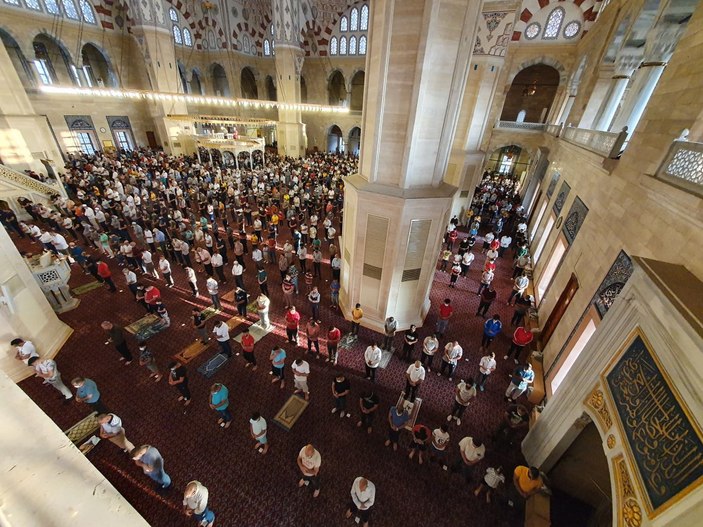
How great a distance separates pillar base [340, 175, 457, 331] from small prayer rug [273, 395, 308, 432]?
2.77 meters

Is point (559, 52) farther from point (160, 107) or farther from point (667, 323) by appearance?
point (160, 107)

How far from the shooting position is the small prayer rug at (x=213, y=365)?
629 cm

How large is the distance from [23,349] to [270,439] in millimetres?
5030

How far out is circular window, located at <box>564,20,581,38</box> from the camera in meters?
15.6

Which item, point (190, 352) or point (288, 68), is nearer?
point (190, 352)

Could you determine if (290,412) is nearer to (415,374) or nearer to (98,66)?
(415,374)

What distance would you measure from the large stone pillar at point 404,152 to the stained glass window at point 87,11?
2705 centimetres

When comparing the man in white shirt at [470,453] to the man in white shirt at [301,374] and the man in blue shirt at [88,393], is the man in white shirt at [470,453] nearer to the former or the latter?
the man in white shirt at [301,374]

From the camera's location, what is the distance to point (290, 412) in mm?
5586

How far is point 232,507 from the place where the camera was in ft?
14.1

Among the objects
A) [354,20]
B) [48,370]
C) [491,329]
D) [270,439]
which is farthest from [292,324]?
[354,20]

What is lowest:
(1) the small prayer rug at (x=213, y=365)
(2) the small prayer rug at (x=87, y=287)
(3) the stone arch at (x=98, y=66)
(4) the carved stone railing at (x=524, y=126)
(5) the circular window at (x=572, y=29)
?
(2) the small prayer rug at (x=87, y=287)

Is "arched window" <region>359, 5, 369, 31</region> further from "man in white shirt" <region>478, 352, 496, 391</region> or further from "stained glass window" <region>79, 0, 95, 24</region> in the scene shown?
"man in white shirt" <region>478, 352, 496, 391</region>

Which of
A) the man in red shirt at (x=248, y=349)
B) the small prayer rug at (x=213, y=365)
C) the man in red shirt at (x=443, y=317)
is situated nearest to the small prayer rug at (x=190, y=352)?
the small prayer rug at (x=213, y=365)
